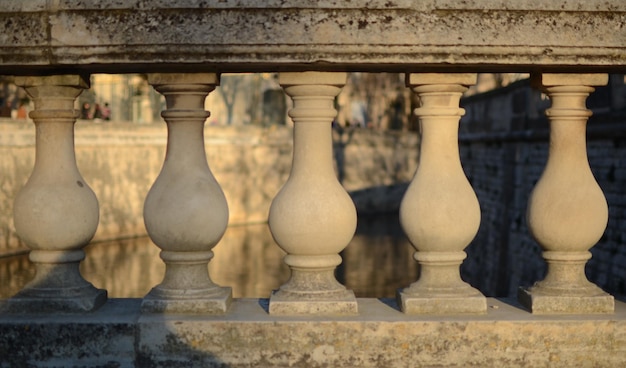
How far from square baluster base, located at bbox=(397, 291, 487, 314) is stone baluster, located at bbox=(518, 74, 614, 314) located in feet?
0.62

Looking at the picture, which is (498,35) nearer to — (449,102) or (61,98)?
(449,102)

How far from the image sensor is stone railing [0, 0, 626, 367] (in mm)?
2840

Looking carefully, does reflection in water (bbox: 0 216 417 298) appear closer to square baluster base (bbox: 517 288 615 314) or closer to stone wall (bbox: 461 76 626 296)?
stone wall (bbox: 461 76 626 296)

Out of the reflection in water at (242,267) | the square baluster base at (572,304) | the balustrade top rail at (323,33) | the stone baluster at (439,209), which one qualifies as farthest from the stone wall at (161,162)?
the square baluster base at (572,304)

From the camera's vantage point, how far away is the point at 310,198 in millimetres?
2969

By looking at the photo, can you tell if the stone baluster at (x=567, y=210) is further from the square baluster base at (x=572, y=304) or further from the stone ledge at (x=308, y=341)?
the stone ledge at (x=308, y=341)

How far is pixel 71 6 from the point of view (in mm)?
2877

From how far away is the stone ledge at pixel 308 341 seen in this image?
291cm

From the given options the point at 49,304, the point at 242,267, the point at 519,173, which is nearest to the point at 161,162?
the point at 242,267

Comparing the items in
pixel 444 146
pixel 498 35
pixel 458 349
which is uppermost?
pixel 498 35

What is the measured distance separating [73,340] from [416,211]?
3.59 feet

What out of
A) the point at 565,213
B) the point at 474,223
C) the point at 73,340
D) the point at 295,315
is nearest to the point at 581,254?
the point at 565,213

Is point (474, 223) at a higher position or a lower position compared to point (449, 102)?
lower

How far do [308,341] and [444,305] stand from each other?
432 millimetres
